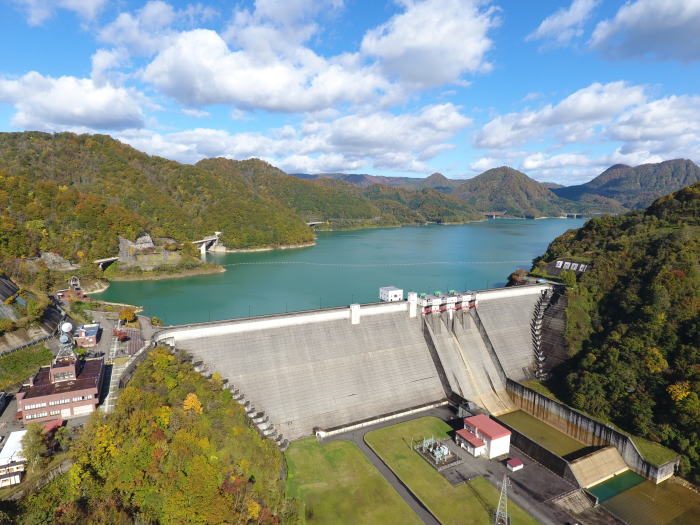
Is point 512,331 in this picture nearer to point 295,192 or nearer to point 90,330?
point 90,330

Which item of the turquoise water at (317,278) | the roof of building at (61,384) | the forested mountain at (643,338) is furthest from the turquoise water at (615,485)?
the turquoise water at (317,278)

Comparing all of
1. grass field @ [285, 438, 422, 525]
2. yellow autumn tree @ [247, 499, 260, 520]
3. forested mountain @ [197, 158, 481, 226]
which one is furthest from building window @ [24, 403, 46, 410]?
forested mountain @ [197, 158, 481, 226]

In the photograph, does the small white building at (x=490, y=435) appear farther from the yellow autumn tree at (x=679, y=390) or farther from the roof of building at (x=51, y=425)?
the roof of building at (x=51, y=425)

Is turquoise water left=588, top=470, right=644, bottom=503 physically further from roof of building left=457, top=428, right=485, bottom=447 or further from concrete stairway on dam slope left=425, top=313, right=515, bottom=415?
concrete stairway on dam slope left=425, top=313, right=515, bottom=415

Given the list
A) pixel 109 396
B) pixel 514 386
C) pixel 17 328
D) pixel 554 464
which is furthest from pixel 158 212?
pixel 554 464

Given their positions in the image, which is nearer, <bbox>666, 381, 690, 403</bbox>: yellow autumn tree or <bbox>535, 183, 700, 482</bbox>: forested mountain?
<bbox>666, 381, 690, 403</bbox>: yellow autumn tree

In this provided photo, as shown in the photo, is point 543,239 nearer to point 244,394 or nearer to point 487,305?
point 487,305
